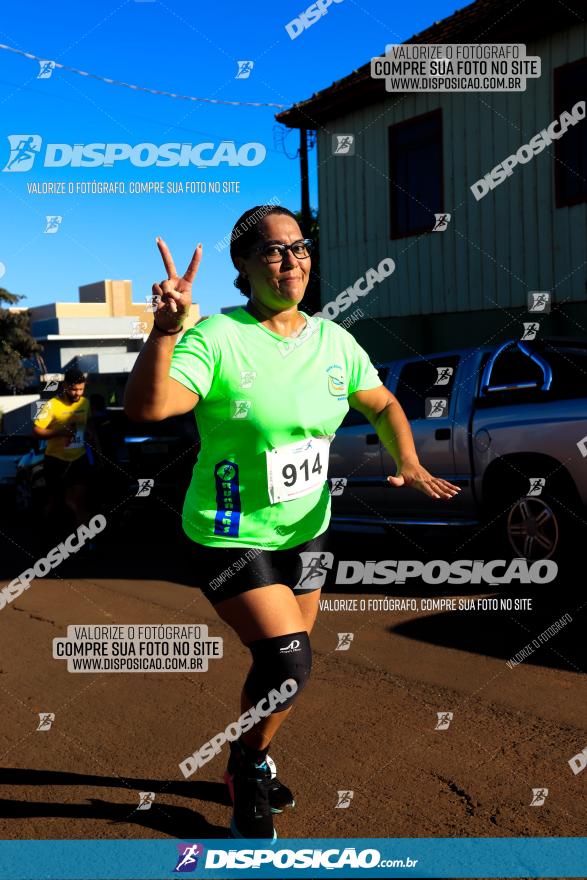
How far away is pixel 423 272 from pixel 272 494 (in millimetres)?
12797

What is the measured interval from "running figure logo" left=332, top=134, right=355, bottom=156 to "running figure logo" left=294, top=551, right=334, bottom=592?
14237 mm

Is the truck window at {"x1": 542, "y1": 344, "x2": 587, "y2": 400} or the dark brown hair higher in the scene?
the dark brown hair

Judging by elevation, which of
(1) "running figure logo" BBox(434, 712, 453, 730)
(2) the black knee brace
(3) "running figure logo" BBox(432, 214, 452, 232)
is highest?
(3) "running figure logo" BBox(432, 214, 452, 232)

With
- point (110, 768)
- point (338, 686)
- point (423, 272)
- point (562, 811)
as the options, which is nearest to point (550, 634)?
point (338, 686)

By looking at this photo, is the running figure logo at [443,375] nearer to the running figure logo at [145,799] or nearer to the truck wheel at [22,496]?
the running figure logo at [145,799]

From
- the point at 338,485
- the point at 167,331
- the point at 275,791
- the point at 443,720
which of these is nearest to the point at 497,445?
the point at 338,485

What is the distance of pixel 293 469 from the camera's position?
3416mm

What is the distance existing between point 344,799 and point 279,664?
84 centimetres

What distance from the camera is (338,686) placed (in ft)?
17.7

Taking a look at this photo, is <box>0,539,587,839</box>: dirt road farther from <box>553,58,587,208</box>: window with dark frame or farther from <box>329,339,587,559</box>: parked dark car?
<box>553,58,587,208</box>: window with dark frame

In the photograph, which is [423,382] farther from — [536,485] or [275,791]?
[275,791]

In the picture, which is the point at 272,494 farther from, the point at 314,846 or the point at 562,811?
the point at 562,811

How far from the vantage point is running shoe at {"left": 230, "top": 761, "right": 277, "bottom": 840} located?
11.2 ft

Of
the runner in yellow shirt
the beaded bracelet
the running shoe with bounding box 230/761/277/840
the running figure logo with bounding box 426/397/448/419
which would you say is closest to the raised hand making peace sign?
the beaded bracelet
